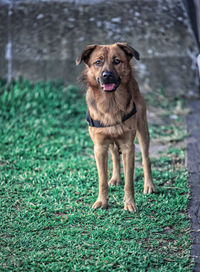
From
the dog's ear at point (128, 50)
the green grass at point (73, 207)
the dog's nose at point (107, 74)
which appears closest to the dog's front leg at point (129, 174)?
the green grass at point (73, 207)

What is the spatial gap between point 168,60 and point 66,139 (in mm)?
3178

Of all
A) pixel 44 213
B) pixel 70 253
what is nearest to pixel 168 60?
pixel 44 213

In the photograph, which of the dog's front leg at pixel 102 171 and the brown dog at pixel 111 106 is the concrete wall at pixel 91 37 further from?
the dog's front leg at pixel 102 171

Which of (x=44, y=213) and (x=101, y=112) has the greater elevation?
(x=101, y=112)

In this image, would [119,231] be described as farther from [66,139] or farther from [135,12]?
[135,12]

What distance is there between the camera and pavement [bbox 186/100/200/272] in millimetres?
3459

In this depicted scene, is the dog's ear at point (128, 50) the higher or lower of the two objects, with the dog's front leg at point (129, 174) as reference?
higher

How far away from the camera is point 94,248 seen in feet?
11.1

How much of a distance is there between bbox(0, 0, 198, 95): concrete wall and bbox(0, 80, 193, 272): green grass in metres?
1.38

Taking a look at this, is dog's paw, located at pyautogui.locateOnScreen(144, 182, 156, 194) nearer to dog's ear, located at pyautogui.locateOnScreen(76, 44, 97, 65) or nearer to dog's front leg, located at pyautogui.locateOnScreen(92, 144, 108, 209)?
dog's front leg, located at pyautogui.locateOnScreen(92, 144, 108, 209)

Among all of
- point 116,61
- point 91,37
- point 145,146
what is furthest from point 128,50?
point 91,37

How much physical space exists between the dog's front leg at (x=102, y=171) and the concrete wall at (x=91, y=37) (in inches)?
172

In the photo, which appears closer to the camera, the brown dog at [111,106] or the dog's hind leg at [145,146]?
the brown dog at [111,106]

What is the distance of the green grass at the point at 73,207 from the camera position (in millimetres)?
3217
